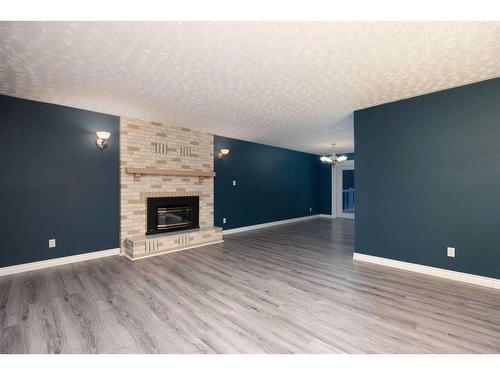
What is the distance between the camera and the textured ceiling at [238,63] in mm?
1870

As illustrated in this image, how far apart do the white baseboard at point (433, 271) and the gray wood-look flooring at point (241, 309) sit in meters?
0.15

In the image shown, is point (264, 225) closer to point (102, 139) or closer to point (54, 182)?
point (102, 139)

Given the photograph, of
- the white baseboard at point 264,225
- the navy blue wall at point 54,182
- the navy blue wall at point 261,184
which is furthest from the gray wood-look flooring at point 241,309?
the navy blue wall at point 261,184

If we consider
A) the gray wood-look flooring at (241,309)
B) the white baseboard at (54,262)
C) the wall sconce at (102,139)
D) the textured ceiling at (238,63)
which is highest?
the textured ceiling at (238,63)

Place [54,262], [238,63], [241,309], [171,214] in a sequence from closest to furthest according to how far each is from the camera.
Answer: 1. [241,309]
2. [238,63]
3. [54,262]
4. [171,214]

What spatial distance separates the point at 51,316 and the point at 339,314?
2.80 m

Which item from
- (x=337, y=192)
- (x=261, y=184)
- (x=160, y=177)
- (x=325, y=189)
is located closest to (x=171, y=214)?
(x=160, y=177)

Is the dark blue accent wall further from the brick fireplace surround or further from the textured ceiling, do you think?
the brick fireplace surround

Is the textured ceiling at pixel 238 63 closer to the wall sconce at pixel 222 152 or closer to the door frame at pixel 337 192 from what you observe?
the wall sconce at pixel 222 152

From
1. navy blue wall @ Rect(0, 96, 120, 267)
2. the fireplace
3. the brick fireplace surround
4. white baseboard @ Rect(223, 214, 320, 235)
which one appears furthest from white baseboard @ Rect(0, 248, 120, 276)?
white baseboard @ Rect(223, 214, 320, 235)

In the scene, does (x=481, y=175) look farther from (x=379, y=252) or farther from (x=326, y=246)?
(x=326, y=246)

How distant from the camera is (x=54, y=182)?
3.58 metres

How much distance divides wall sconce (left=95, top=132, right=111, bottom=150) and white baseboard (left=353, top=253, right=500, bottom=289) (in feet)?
15.7

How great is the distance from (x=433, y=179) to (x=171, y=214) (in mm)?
4752
